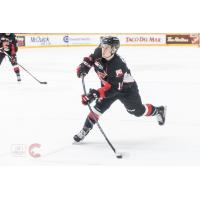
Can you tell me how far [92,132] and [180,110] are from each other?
834mm

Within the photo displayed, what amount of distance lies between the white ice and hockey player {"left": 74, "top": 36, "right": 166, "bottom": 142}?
0.10 meters

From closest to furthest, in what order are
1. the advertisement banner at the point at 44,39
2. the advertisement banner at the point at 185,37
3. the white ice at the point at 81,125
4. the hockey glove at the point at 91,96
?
the white ice at the point at 81,125
the hockey glove at the point at 91,96
the advertisement banner at the point at 185,37
the advertisement banner at the point at 44,39

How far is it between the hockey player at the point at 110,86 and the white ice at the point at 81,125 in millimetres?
104

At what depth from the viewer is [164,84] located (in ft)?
14.1

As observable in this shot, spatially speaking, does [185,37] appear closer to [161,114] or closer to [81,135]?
[161,114]

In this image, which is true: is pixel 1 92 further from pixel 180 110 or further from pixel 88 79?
pixel 180 110

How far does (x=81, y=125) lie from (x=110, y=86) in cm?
47

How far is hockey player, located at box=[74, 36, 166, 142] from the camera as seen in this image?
257cm

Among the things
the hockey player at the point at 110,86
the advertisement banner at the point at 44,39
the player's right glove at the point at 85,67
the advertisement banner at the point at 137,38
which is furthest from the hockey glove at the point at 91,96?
the advertisement banner at the point at 44,39

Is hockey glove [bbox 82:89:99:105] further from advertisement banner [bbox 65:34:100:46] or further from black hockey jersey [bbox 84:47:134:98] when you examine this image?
advertisement banner [bbox 65:34:100:46]

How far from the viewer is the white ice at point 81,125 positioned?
2428 mm

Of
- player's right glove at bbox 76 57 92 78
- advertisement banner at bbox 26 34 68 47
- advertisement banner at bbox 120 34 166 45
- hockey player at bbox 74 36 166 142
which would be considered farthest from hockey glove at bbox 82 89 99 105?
advertisement banner at bbox 26 34 68 47

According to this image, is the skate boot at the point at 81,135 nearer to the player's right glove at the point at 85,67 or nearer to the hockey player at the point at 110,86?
the hockey player at the point at 110,86

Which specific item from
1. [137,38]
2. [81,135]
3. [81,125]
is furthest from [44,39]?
[81,135]
